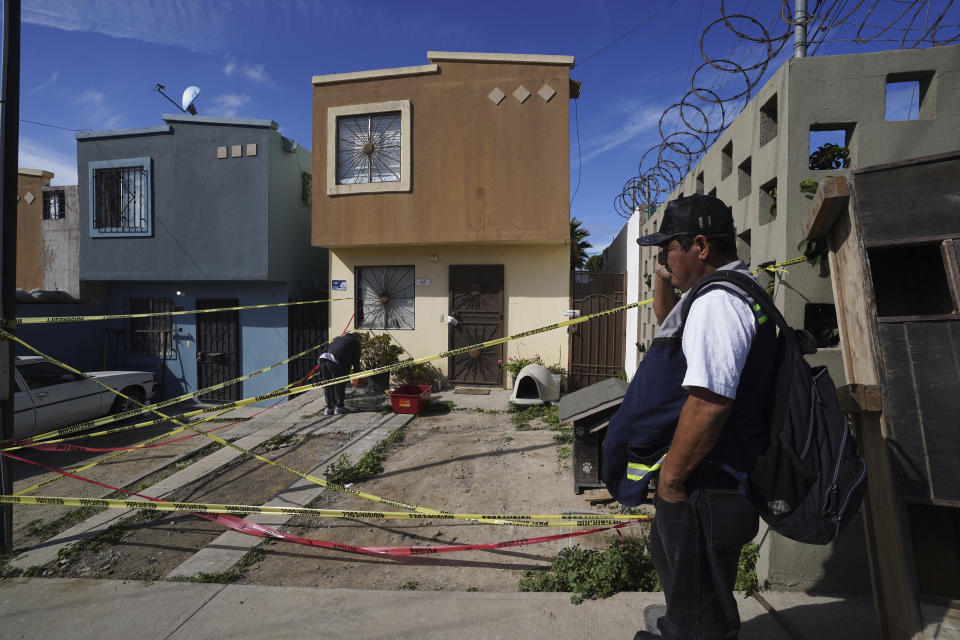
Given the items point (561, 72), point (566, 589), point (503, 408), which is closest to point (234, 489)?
point (566, 589)

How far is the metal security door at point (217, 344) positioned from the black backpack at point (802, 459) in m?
12.4

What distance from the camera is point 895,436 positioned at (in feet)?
→ 6.73

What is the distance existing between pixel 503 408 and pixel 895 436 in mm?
6480

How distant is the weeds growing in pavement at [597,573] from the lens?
2.87 metres

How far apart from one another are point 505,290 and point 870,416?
8.16 metres

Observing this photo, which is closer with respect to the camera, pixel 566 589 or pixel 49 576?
pixel 566 589

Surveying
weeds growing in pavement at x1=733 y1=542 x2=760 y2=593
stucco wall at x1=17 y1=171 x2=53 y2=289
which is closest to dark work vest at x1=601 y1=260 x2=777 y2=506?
weeds growing in pavement at x1=733 y1=542 x2=760 y2=593

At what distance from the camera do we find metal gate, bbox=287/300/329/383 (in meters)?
11.5

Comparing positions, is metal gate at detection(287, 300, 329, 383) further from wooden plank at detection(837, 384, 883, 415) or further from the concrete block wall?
wooden plank at detection(837, 384, 883, 415)

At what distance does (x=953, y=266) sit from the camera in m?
2.04

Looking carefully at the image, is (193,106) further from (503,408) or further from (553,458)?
(553,458)

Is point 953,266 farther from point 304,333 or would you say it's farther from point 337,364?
point 304,333

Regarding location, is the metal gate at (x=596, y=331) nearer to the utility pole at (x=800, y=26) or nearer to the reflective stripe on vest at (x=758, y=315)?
the utility pole at (x=800, y=26)

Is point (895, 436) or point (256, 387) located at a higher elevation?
point (895, 436)
